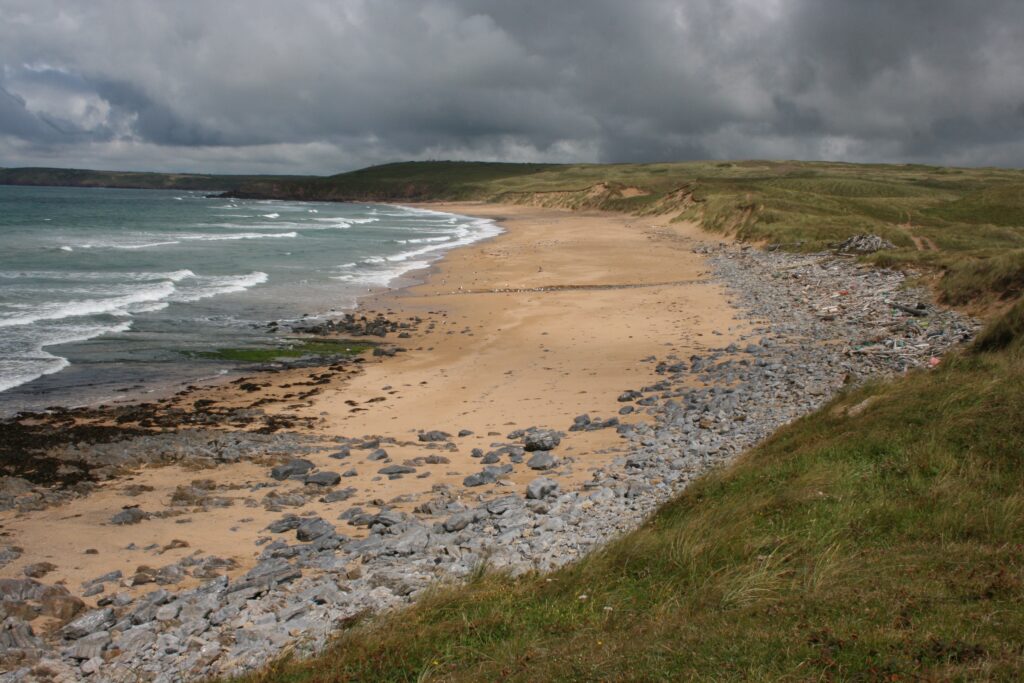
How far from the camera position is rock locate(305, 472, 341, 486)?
38.6 feet

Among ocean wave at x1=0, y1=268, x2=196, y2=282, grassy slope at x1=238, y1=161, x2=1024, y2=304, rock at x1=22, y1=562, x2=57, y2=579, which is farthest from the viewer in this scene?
ocean wave at x1=0, y1=268, x2=196, y2=282

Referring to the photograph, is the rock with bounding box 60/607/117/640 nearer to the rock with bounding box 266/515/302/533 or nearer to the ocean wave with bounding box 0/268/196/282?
the rock with bounding box 266/515/302/533

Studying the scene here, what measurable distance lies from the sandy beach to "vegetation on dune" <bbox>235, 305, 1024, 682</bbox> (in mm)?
4216

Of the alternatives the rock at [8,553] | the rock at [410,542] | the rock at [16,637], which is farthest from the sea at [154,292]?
the rock at [410,542]

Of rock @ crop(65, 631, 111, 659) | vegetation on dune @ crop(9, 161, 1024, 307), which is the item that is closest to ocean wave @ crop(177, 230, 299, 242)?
vegetation on dune @ crop(9, 161, 1024, 307)

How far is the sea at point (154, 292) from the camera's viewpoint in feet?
63.5

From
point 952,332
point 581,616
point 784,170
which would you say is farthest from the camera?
point 784,170

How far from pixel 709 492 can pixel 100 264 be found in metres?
44.2

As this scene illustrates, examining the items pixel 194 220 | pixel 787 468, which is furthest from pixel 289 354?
pixel 194 220

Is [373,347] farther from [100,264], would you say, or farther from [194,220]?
[194,220]

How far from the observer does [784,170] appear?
5531 inches

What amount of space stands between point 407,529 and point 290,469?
405 centimetres

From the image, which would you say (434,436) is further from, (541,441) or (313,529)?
(313,529)

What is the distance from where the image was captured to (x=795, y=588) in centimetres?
519
